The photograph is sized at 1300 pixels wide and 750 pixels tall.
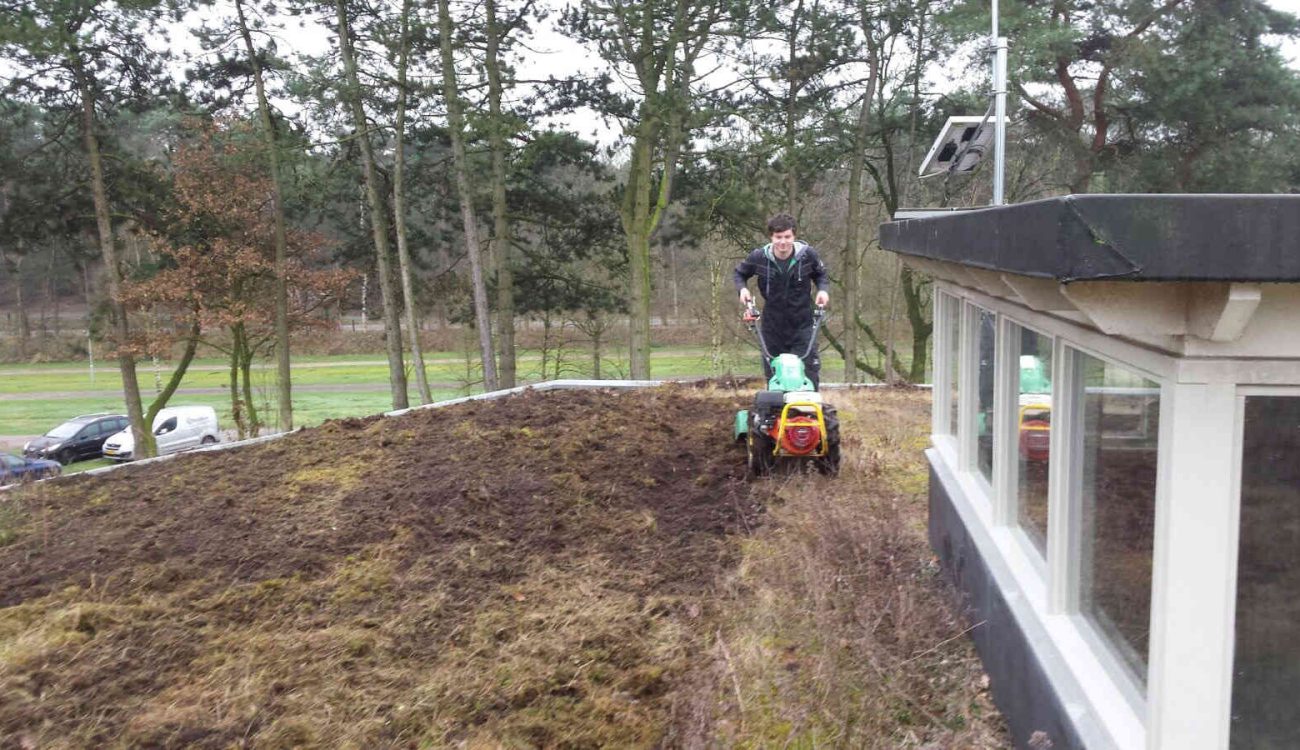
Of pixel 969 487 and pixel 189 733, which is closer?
pixel 189 733

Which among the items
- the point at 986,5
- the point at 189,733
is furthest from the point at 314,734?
the point at 986,5

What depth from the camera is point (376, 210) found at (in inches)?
894

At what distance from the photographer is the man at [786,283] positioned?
24.5 feet

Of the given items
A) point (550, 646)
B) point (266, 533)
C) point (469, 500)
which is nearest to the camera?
point (550, 646)

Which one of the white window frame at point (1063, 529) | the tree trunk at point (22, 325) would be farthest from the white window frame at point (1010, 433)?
the tree trunk at point (22, 325)

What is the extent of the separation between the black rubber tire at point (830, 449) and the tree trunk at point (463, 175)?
13.2 meters

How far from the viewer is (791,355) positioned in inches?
291

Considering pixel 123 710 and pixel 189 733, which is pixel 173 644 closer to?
pixel 123 710

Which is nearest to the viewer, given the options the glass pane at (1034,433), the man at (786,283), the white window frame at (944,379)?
the glass pane at (1034,433)

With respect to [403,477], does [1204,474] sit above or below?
above

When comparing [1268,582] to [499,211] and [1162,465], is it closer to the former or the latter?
[1162,465]

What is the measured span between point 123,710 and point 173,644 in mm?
661

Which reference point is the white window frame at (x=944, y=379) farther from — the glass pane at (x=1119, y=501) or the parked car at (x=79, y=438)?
the parked car at (x=79, y=438)

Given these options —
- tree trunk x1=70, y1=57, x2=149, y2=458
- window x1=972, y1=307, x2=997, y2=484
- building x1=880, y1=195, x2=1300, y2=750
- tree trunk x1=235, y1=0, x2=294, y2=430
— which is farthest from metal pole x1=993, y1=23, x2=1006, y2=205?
tree trunk x1=70, y1=57, x2=149, y2=458
